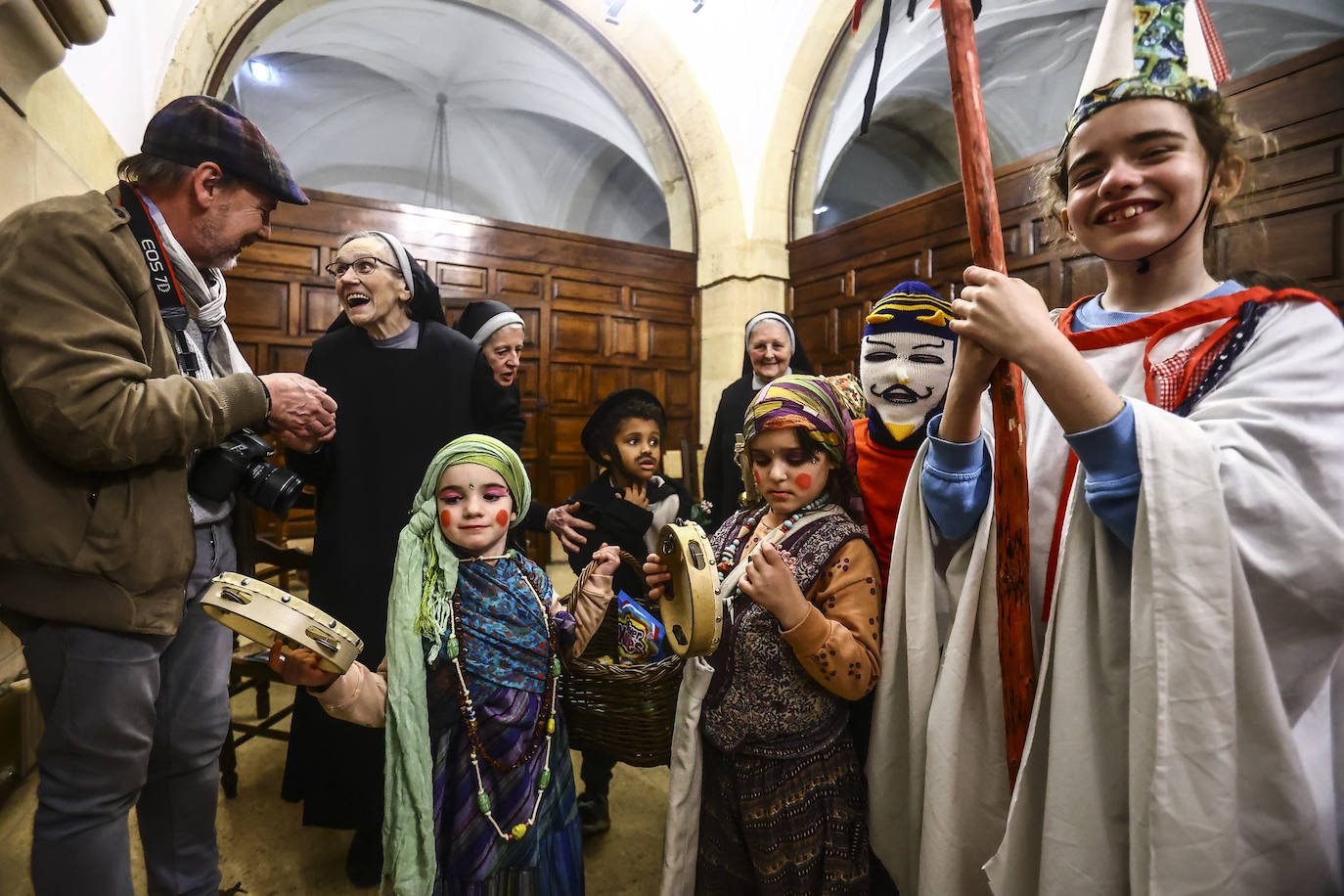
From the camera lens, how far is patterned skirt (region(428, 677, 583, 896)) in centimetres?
139

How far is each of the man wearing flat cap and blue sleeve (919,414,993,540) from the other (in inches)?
54.5

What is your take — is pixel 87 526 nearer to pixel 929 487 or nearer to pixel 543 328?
pixel 929 487

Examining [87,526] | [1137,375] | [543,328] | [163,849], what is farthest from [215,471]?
[543,328]

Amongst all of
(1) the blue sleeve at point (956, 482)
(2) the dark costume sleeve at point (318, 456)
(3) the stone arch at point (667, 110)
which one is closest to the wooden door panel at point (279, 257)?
(3) the stone arch at point (667, 110)

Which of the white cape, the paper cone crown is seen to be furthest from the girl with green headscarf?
the paper cone crown

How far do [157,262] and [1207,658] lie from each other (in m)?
1.93

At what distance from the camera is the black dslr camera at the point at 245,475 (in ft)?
4.39

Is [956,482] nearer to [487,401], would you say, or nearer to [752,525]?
[752,525]

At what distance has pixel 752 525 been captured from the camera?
1559 millimetres

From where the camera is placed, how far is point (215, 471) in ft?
4.40

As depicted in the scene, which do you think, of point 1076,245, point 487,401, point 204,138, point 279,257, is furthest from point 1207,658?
point 279,257

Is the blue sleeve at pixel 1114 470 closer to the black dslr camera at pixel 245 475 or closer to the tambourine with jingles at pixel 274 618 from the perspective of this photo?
the tambourine with jingles at pixel 274 618

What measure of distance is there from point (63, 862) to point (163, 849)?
0.29 metres

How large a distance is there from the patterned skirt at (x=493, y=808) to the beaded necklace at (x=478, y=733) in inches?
0.4
